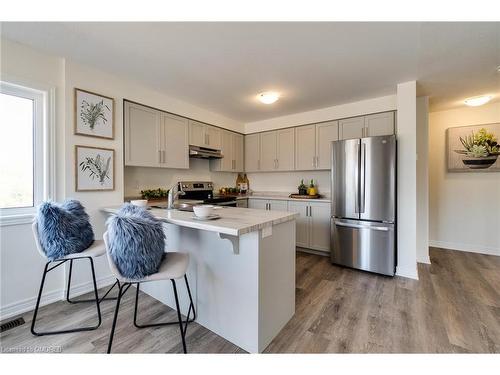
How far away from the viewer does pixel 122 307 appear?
6.93 ft

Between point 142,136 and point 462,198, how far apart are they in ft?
17.5

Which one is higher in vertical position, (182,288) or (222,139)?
(222,139)

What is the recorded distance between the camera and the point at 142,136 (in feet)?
9.59

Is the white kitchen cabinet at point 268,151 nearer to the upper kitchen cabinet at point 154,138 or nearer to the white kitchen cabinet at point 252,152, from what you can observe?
the white kitchen cabinet at point 252,152

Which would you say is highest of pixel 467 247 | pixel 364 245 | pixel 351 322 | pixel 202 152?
pixel 202 152

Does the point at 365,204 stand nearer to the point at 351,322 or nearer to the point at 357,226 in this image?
the point at 357,226

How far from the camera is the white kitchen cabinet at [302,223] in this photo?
369 centimetres

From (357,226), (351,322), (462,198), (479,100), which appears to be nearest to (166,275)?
(351,322)

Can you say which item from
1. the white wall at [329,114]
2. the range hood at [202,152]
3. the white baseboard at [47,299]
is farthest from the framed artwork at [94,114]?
the white wall at [329,114]

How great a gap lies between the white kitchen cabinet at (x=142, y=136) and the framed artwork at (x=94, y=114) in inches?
7.5

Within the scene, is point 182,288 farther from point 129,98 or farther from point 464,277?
point 464,277
